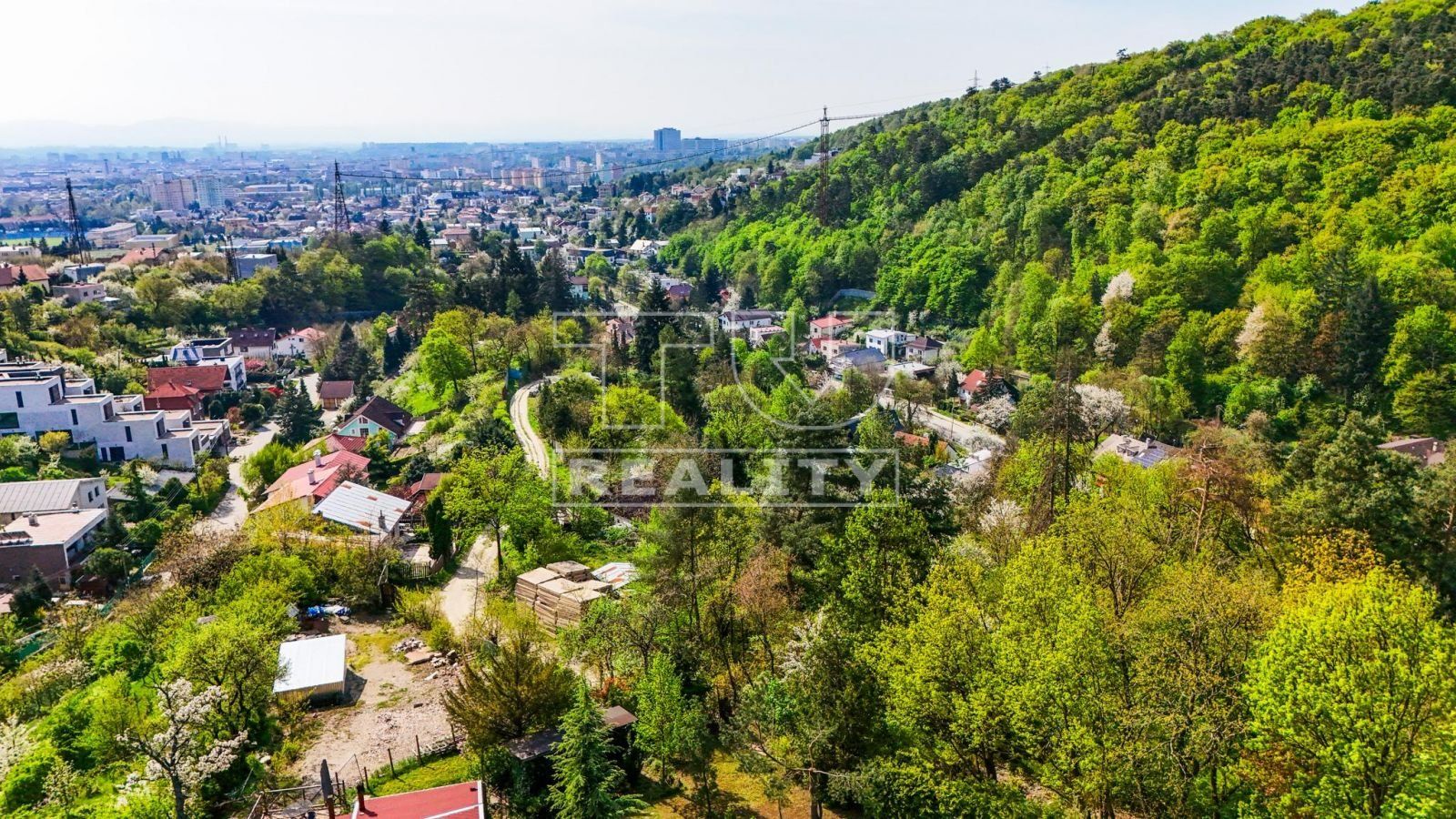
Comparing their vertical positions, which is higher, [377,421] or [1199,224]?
[1199,224]

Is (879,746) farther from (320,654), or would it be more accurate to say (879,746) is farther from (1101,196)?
(1101,196)

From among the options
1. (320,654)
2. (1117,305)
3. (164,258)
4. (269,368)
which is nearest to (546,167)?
(164,258)

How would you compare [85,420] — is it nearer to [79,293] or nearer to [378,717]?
[79,293]

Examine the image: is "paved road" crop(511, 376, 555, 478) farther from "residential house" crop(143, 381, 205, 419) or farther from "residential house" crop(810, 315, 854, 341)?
"residential house" crop(810, 315, 854, 341)

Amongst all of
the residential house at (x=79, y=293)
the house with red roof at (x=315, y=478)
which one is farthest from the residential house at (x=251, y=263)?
the house with red roof at (x=315, y=478)

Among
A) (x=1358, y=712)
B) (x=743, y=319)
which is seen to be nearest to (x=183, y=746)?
(x=1358, y=712)

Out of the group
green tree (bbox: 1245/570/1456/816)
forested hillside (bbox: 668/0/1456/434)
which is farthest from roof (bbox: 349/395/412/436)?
green tree (bbox: 1245/570/1456/816)

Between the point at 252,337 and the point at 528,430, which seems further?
the point at 252,337
